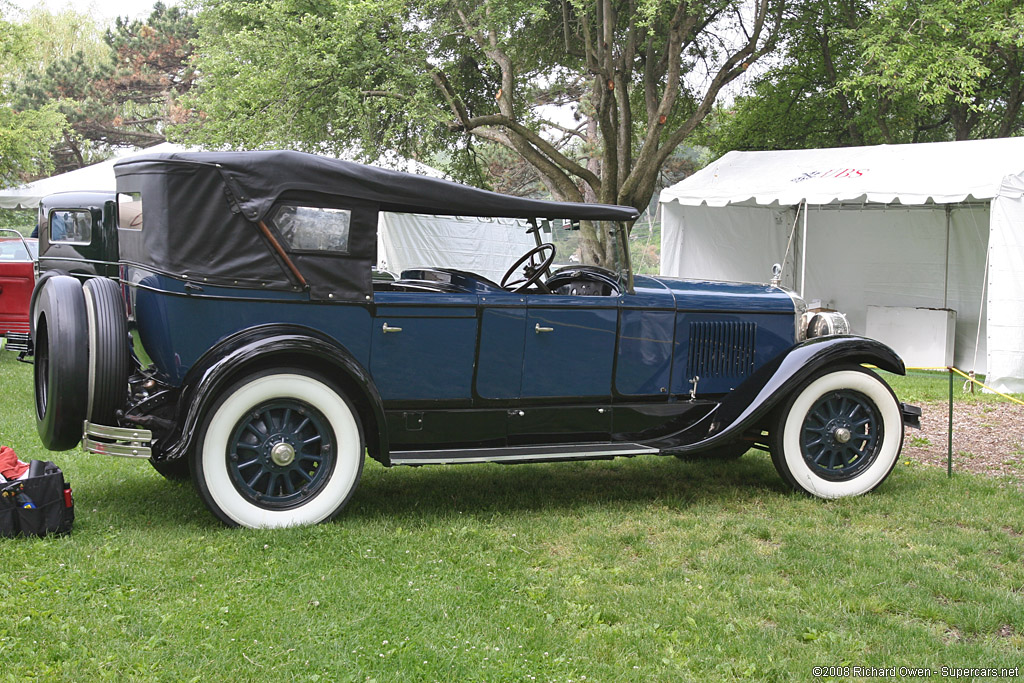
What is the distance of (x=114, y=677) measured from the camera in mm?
3100

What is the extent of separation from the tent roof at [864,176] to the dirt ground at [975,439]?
2.71 m

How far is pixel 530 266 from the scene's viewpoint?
20.0ft

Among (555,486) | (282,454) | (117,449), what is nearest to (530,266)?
(555,486)

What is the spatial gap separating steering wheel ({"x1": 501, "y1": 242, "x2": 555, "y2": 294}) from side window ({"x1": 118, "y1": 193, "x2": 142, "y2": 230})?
221 centimetres

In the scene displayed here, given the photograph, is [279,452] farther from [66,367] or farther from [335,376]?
[66,367]

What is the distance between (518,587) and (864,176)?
9499mm

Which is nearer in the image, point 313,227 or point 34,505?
point 34,505

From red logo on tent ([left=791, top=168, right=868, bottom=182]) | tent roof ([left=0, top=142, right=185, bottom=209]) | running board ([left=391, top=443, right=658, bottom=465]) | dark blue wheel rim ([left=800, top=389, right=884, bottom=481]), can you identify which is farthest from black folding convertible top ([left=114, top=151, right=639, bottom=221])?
tent roof ([left=0, top=142, right=185, bottom=209])

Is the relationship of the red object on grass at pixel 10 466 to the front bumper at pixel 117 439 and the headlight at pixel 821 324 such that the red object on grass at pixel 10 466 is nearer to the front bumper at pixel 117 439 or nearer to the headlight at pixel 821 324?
the front bumper at pixel 117 439

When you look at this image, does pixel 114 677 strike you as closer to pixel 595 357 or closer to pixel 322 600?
pixel 322 600

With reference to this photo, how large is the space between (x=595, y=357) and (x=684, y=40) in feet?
38.0

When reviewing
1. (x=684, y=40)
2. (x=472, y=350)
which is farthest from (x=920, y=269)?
(x=472, y=350)

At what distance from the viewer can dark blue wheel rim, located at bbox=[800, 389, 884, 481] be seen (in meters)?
5.67

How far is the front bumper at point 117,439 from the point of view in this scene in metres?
4.36
